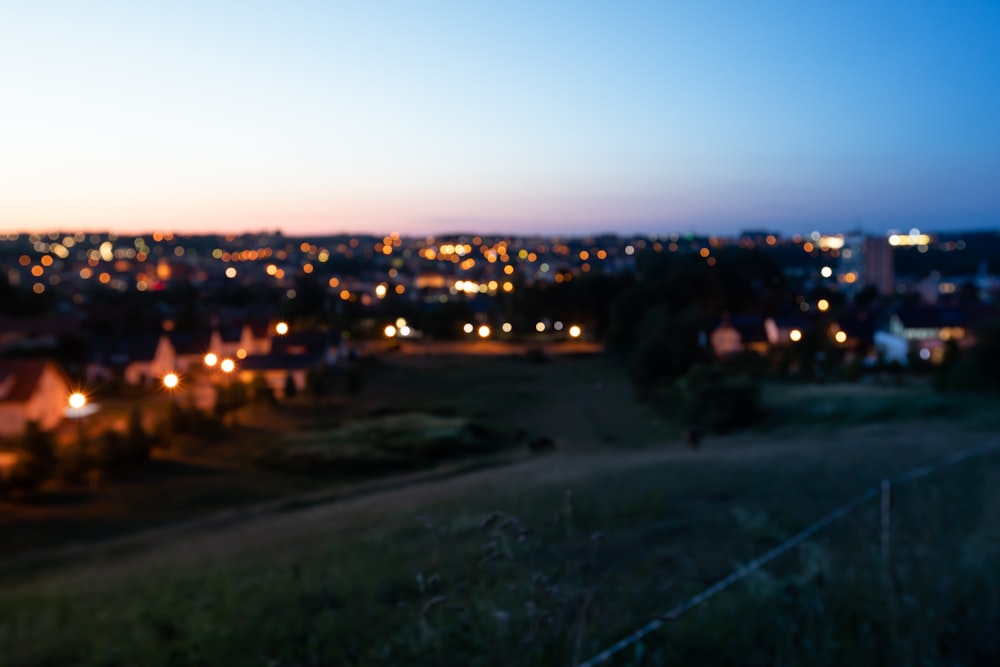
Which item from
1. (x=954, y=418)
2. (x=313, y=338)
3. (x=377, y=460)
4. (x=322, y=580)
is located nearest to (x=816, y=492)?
(x=322, y=580)

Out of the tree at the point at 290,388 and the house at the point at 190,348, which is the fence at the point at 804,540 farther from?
the house at the point at 190,348

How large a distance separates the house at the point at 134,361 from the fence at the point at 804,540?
26.6m

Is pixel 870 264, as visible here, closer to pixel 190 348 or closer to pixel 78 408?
pixel 190 348

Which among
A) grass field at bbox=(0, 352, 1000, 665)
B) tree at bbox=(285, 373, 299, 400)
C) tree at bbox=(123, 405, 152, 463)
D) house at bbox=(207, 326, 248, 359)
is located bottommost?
tree at bbox=(285, 373, 299, 400)

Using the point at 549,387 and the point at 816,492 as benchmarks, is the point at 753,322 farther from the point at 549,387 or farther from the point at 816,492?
the point at 816,492

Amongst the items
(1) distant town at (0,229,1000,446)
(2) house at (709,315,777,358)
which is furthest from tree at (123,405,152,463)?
(2) house at (709,315,777,358)

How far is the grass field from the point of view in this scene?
311 cm

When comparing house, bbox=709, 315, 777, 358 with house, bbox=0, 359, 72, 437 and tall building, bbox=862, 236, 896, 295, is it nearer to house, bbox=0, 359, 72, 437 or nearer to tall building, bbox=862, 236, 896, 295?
house, bbox=0, 359, 72, 437

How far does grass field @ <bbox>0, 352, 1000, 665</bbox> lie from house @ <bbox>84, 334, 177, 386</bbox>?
21.0 metres

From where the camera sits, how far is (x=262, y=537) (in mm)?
9102

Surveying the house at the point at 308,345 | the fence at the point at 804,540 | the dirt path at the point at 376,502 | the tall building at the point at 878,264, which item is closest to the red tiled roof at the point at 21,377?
the house at the point at 308,345

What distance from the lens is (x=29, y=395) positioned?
846 inches

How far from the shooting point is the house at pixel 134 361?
100.0 feet

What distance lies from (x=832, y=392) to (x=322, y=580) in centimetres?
→ 2023
